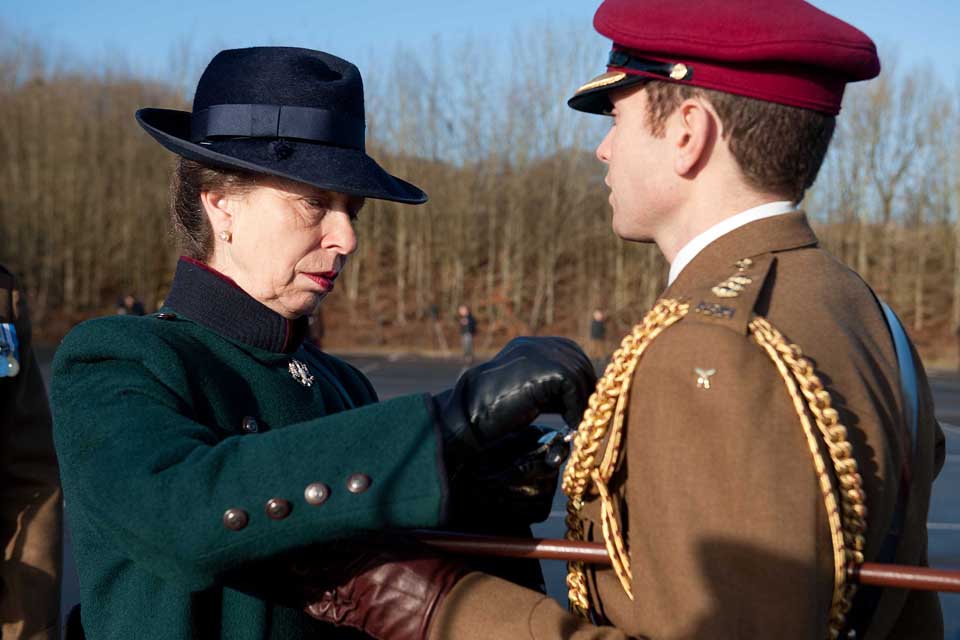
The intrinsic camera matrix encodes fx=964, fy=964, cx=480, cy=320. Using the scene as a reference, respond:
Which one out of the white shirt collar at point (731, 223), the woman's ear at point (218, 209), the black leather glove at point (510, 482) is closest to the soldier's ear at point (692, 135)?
the white shirt collar at point (731, 223)

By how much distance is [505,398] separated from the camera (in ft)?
4.94

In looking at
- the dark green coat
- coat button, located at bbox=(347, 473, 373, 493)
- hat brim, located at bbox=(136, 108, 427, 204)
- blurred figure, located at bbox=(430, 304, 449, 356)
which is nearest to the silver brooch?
the dark green coat

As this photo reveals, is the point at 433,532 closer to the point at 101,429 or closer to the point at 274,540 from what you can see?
the point at 274,540

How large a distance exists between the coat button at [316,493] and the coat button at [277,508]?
32 millimetres

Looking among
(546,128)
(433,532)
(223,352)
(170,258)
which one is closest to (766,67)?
(433,532)

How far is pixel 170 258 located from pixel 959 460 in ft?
103

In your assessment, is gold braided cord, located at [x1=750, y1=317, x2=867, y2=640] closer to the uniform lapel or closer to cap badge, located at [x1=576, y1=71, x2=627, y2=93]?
the uniform lapel

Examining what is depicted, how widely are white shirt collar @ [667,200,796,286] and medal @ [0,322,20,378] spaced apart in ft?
6.33

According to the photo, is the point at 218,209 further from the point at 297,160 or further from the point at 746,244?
the point at 746,244

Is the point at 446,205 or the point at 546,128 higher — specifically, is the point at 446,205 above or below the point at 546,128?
below

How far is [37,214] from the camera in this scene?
114ft

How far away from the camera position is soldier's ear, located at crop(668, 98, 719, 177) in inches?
62.1

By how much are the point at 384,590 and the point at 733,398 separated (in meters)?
0.62

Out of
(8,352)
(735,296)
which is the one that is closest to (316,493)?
(735,296)
